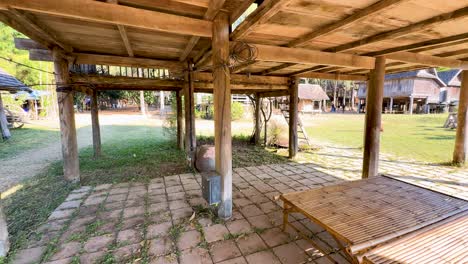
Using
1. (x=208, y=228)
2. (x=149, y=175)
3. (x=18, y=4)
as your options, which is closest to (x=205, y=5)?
(x=18, y=4)

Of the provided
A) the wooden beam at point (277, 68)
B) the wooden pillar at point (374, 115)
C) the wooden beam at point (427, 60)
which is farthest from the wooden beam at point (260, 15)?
the wooden beam at point (427, 60)

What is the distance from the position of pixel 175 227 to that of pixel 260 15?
254cm

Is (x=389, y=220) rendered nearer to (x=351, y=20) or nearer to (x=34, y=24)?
(x=351, y=20)

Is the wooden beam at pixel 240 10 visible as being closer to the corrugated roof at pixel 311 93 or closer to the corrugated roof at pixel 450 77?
the corrugated roof at pixel 311 93

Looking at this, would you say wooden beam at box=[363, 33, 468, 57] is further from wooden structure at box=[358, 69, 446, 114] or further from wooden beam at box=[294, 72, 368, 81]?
wooden structure at box=[358, 69, 446, 114]

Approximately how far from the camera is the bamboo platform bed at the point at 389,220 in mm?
1523

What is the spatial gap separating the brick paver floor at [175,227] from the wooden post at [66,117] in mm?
555

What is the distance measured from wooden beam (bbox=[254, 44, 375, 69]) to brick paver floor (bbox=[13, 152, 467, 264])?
7.01 feet

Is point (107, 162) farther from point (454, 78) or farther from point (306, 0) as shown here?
point (454, 78)

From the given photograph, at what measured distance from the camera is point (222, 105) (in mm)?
2586

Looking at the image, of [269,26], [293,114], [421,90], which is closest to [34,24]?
[269,26]

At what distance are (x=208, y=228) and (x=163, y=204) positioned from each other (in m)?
0.97

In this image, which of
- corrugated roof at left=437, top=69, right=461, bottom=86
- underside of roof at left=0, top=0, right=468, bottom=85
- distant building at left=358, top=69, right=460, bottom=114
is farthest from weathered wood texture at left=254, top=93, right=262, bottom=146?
corrugated roof at left=437, top=69, right=461, bottom=86

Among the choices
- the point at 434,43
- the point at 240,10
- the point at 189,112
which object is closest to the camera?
the point at 240,10
